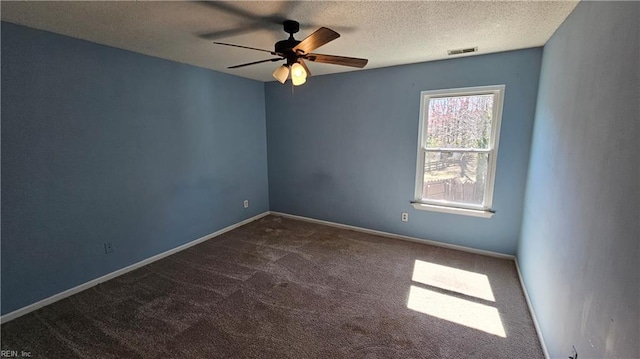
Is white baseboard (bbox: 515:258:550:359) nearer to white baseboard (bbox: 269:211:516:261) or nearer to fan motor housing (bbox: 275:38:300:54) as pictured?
white baseboard (bbox: 269:211:516:261)

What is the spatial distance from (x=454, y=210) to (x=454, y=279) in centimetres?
96

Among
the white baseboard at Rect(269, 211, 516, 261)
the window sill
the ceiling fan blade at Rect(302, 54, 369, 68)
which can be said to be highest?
the ceiling fan blade at Rect(302, 54, 369, 68)

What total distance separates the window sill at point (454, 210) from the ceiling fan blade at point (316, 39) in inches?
100

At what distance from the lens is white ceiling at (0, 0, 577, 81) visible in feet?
6.09

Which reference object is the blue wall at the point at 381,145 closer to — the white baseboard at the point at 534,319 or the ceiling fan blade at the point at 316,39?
the white baseboard at the point at 534,319

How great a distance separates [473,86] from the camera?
123 inches

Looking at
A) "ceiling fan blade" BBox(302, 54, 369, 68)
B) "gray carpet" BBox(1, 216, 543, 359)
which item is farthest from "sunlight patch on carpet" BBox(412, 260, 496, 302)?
"ceiling fan blade" BBox(302, 54, 369, 68)

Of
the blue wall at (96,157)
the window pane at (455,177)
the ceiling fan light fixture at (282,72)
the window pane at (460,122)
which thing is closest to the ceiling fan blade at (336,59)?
the ceiling fan light fixture at (282,72)

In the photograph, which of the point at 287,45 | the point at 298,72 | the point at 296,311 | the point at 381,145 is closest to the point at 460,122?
the point at 381,145

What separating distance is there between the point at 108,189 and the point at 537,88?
15.2 ft

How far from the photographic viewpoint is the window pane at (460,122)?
317 cm

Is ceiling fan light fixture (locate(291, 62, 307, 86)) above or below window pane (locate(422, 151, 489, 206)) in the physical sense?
above

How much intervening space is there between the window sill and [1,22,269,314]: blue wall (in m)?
2.97

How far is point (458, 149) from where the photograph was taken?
132 inches
